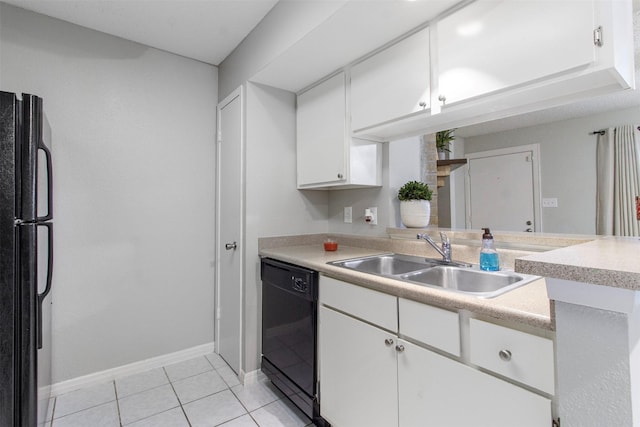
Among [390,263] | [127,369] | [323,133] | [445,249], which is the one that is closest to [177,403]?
[127,369]

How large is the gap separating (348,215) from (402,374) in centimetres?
129

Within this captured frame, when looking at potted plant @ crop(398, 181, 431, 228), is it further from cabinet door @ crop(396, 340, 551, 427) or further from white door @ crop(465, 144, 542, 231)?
cabinet door @ crop(396, 340, 551, 427)

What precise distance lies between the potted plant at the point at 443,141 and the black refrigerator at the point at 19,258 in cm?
221

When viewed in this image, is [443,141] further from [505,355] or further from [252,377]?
[252,377]

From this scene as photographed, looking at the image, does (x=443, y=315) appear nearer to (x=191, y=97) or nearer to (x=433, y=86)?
(x=433, y=86)

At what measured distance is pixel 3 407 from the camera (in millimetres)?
1202

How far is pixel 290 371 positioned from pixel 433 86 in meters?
1.71

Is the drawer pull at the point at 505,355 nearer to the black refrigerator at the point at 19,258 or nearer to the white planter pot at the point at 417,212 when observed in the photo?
the white planter pot at the point at 417,212

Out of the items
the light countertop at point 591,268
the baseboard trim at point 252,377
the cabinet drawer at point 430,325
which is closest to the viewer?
the light countertop at point 591,268

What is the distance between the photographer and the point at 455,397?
3.16ft

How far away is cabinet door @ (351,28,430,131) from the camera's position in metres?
1.45

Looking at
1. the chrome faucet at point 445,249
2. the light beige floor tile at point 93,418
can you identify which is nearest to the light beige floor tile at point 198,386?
the light beige floor tile at point 93,418

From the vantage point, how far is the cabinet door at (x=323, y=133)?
1.89m

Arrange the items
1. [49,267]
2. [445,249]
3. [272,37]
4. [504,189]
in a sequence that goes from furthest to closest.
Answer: [504,189] → [272,37] → [445,249] → [49,267]
